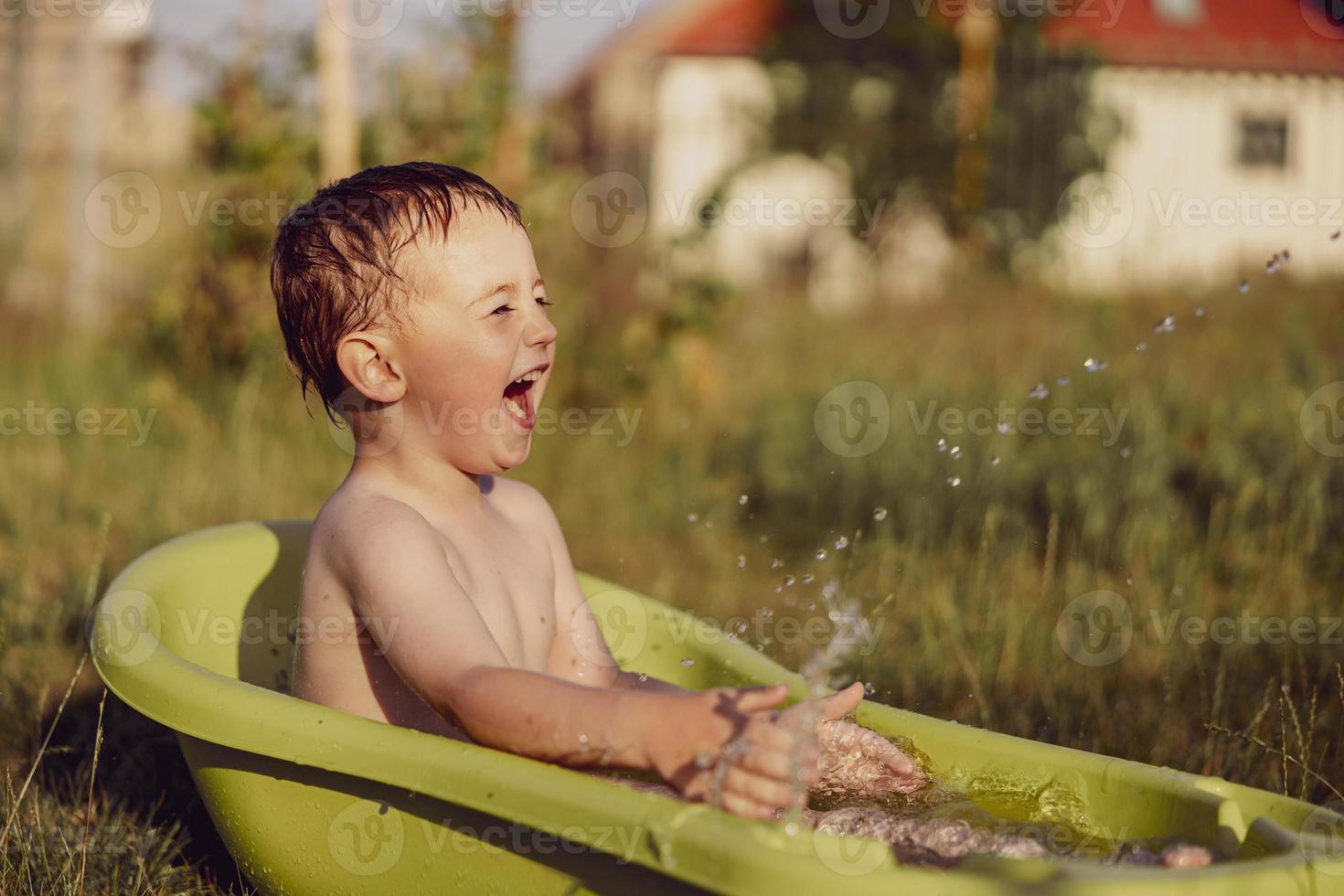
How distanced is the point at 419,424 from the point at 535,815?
714 millimetres

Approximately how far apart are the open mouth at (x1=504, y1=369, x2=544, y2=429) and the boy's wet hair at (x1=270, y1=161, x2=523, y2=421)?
0.22m

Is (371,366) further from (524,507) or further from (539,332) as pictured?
(524,507)

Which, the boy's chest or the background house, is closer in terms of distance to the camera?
the boy's chest

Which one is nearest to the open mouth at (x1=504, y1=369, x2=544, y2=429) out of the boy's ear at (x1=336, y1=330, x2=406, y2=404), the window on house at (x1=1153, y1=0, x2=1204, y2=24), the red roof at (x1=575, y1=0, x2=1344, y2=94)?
the boy's ear at (x1=336, y1=330, x2=406, y2=404)

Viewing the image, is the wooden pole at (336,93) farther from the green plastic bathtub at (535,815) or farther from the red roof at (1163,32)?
the red roof at (1163,32)

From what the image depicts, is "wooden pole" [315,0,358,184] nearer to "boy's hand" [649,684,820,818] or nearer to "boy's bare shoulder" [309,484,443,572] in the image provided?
"boy's bare shoulder" [309,484,443,572]

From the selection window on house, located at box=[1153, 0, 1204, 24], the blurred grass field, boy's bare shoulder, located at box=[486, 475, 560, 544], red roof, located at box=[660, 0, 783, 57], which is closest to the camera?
boy's bare shoulder, located at box=[486, 475, 560, 544]

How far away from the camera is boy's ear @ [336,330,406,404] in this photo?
1.90 m

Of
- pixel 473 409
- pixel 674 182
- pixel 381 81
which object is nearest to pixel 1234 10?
pixel 674 182

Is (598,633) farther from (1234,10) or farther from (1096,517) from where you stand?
(1234,10)

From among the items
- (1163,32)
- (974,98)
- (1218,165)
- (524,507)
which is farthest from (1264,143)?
(524,507)

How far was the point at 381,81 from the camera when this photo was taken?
17.6 ft

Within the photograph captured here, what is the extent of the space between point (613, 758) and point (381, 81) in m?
4.42

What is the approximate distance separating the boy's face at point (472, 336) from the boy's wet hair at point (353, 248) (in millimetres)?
28
